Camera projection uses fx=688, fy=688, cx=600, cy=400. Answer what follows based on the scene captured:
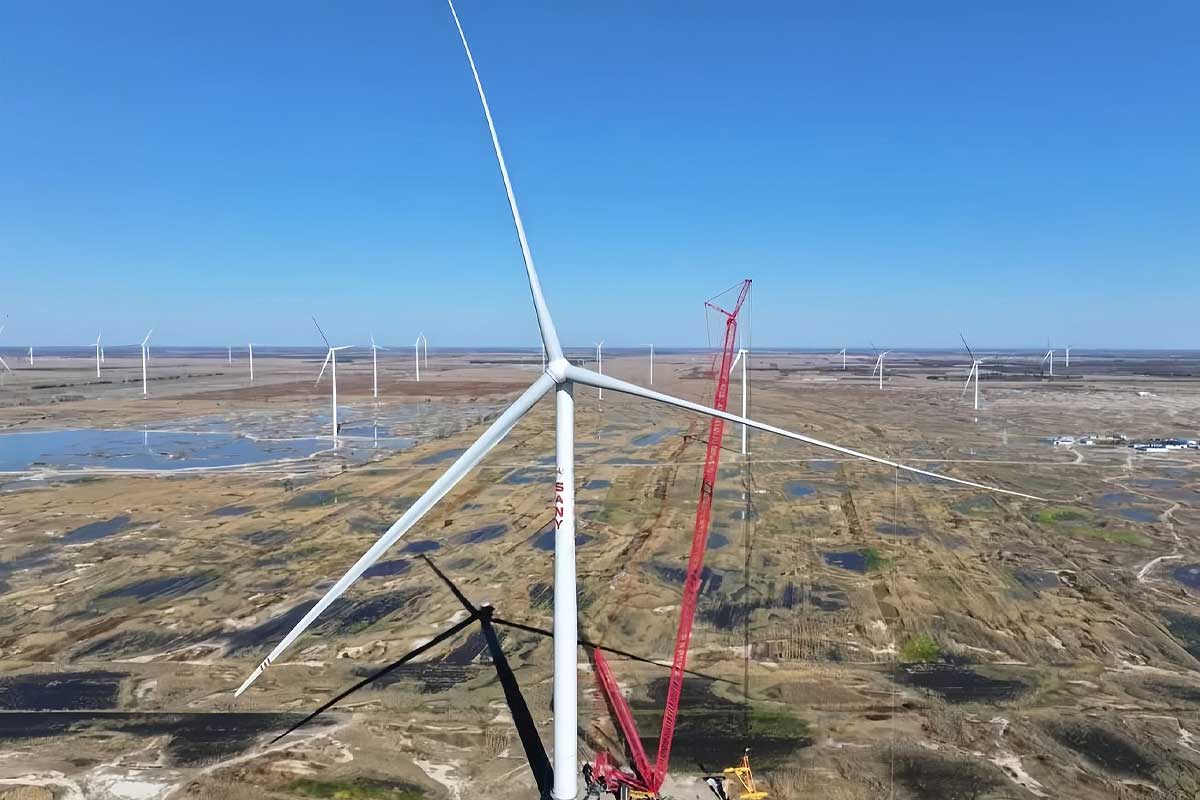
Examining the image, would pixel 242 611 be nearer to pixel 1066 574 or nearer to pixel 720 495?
pixel 720 495

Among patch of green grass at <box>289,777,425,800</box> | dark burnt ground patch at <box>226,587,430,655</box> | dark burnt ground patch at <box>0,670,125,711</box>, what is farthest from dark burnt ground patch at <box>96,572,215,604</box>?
patch of green grass at <box>289,777,425,800</box>

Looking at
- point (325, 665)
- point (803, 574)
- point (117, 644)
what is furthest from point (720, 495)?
point (117, 644)

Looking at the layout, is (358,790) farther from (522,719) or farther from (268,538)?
(268,538)

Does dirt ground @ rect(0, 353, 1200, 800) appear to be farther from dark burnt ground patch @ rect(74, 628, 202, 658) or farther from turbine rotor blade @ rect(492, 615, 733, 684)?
turbine rotor blade @ rect(492, 615, 733, 684)

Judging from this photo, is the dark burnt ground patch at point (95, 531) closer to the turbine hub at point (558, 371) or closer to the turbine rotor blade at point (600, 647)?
the turbine rotor blade at point (600, 647)

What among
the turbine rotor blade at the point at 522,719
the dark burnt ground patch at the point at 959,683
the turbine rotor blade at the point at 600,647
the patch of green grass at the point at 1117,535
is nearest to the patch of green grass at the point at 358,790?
the turbine rotor blade at the point at 522,719

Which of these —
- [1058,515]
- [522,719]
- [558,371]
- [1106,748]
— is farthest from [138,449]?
[1058,515]
